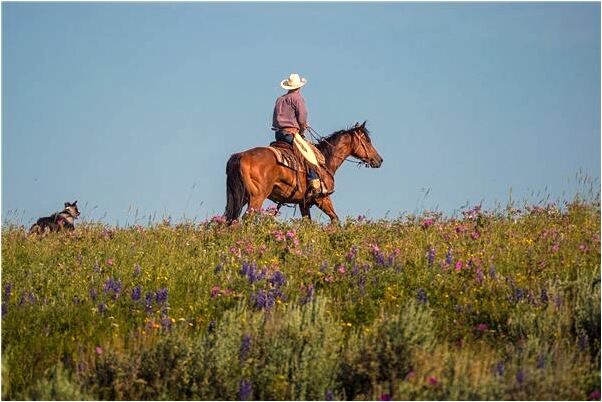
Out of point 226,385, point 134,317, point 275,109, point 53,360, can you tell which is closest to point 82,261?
point 134,317

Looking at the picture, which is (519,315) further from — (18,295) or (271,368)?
(18,295)

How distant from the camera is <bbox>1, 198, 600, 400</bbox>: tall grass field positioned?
8391 millimetres

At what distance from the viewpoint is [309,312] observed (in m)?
8.98

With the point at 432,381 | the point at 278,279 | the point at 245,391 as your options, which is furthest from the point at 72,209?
the point at 432,381

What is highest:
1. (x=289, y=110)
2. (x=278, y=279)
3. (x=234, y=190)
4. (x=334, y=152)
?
(x=289, y=110)

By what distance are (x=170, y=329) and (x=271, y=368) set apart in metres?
1.75

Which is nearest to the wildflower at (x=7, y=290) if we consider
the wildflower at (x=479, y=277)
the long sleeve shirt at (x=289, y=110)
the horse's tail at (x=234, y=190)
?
the wildflower at (x=479, y=277)

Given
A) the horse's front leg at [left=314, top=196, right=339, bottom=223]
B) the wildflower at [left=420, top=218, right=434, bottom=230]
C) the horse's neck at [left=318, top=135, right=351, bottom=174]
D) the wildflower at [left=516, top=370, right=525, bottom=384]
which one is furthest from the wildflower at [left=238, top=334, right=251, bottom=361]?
the horse's neck at [left=318, top=135, right=351, bottom=174]

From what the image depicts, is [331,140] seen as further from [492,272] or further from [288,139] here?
[492,272]

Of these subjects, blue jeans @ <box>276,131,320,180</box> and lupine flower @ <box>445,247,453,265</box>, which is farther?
blue jeans @ <box>276,131,320,180</box>

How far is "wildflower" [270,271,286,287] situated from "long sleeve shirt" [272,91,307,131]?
9750mm

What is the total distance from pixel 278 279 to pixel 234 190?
926 cm

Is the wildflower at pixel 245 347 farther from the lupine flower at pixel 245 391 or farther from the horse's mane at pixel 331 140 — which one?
the horse's mane at pixel 331 140

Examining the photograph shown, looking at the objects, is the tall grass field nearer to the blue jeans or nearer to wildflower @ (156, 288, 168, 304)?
wildflower @ (156, 288, 168, 304)
